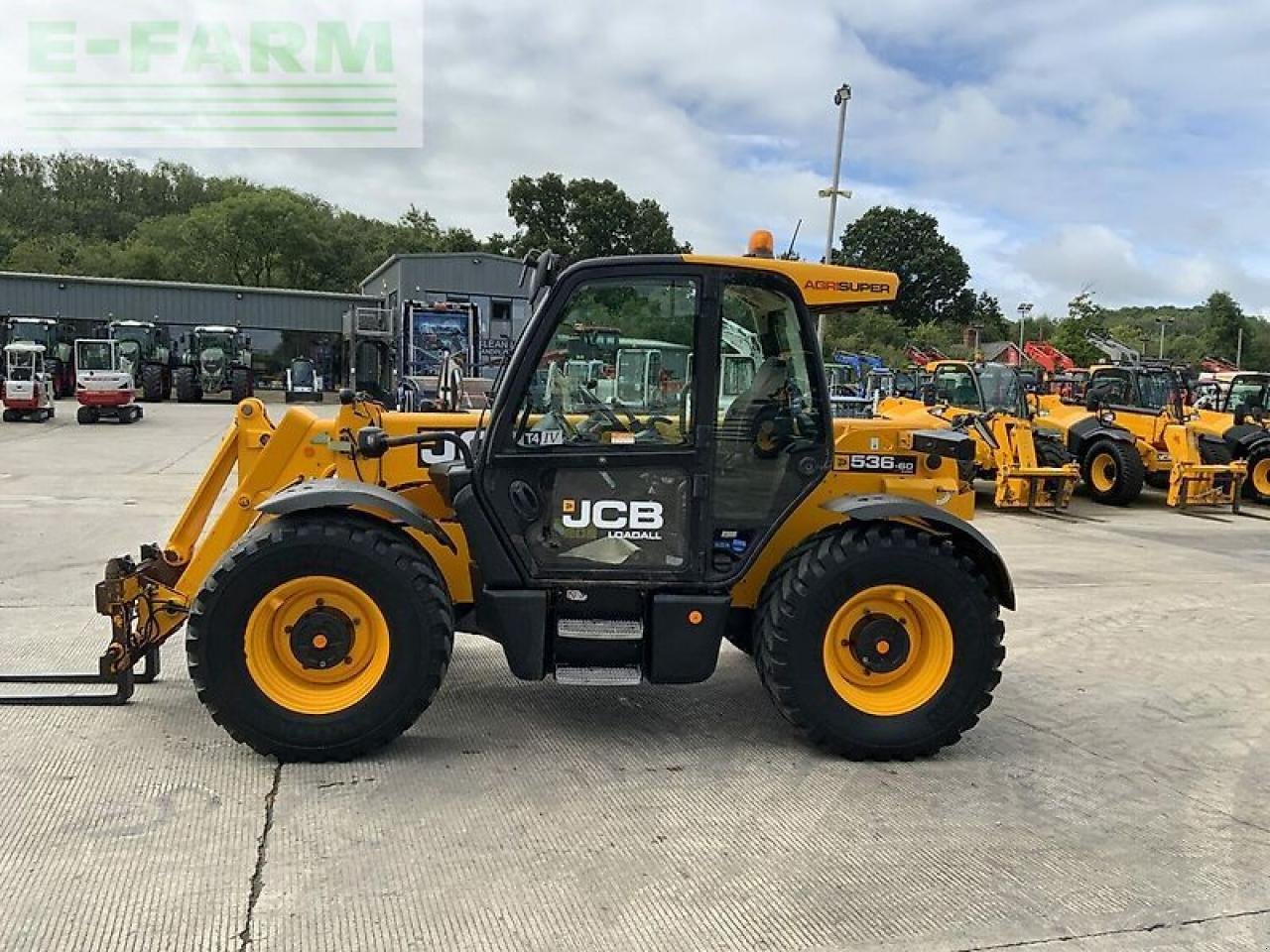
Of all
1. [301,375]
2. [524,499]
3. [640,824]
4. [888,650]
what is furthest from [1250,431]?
[301,375]

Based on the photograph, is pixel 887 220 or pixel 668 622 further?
pixel 887 220

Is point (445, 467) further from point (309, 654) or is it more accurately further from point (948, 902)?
point (948, 902)

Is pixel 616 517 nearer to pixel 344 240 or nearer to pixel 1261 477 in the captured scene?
pixel 1261 477

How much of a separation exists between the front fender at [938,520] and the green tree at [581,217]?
48.6 metres

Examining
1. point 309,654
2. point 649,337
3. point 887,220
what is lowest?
point 309,654

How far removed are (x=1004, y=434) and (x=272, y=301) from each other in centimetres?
3661

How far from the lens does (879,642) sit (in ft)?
14.4

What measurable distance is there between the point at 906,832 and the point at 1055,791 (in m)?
0.85

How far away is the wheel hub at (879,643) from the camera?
4371 mm

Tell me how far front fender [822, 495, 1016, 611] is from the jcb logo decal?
0.82 metres

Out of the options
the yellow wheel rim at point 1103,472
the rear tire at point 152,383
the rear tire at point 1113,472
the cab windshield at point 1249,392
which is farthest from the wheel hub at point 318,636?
the rear tire at point 152,383

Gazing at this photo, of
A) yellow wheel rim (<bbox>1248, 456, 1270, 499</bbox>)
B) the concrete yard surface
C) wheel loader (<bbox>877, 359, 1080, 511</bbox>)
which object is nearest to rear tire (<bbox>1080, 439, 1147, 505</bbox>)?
wheel loader (<bbox>877, 359, 1080, 511</bbox>)

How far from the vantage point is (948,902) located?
327cm

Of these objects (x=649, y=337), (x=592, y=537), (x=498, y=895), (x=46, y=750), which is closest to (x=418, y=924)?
(x=498, y=895)
